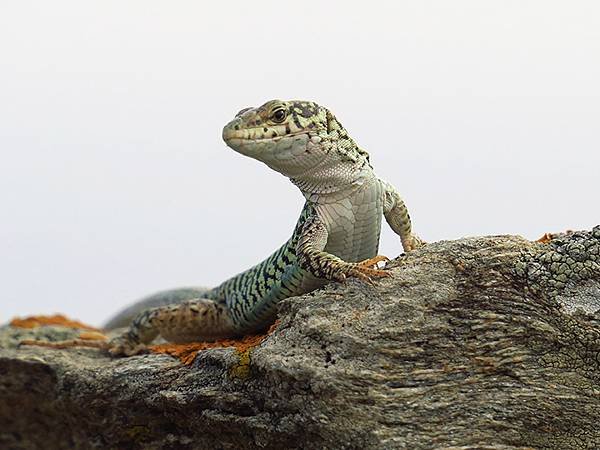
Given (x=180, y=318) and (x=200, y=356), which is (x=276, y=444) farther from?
(x=180, y=318)

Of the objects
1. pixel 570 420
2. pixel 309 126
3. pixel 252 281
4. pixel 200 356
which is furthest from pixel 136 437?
pixel 570 420

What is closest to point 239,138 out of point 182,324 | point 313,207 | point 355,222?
point 313,207

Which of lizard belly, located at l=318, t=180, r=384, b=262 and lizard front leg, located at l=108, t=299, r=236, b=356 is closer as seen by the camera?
lizard belly, located at l=318, t=180, r=384, b=262

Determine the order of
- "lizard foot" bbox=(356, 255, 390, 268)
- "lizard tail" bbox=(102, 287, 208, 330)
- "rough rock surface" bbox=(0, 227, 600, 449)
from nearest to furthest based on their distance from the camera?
"rough rock surface" bbox=(0, 227, 600, 449) → "lizard foot" bbox=(356, 255, 390, 268) → "lizard tail" bbox=(102, 287, 208, 330)

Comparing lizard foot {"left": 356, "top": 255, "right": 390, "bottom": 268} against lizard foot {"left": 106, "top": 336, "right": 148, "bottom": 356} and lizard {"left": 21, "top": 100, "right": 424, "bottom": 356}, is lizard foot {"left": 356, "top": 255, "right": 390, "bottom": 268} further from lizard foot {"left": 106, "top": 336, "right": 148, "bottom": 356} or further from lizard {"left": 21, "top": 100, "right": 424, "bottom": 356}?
lizard foot {"left": 106, "top": 336, "right": 148, "bottom": 356}

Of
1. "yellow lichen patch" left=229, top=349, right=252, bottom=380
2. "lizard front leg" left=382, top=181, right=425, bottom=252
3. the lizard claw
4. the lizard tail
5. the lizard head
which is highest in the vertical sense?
the lizard head

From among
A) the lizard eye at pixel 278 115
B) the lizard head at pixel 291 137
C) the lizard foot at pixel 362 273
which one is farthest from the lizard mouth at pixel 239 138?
the lizard foot at pixel 362 273

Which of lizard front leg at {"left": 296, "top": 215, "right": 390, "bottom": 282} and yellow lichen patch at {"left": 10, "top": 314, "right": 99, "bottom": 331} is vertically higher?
lizard front leg at {"left": 296, "top": 215, "right": 390, "bottom": 282}

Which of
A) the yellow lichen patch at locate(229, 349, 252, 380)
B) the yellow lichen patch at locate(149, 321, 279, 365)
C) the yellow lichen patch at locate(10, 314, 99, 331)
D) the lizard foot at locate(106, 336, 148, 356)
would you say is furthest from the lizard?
the yellow lichen patch at locate(10, 314, 99, 331)
